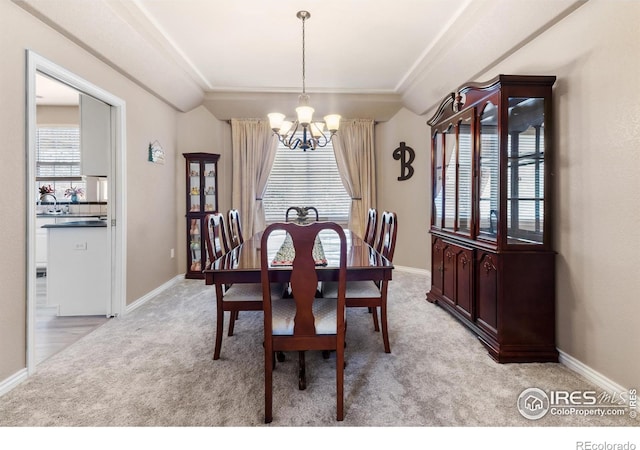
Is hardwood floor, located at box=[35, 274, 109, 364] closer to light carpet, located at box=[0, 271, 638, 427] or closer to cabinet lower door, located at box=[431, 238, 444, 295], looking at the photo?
light carpet, located at box=[0, 271, 638, 427]

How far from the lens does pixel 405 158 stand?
476cm

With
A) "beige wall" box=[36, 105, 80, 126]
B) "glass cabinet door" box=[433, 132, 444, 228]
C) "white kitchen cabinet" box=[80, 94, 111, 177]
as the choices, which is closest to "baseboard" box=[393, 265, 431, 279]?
"glass cabinet door" box=[433, 132, 444, 228]

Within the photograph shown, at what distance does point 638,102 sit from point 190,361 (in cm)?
310

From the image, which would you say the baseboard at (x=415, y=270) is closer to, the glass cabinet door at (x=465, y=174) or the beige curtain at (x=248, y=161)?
the glass cabinet door at (x=465, y=174)

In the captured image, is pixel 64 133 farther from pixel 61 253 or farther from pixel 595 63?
pixel 595 63

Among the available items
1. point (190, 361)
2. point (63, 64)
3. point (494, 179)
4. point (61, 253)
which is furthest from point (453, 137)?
point (61, 253)

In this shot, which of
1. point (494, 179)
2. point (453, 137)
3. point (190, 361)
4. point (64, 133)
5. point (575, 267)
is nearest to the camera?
point (575, 267)

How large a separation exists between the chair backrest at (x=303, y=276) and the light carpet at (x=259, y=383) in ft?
1.59

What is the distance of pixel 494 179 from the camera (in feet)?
7.72

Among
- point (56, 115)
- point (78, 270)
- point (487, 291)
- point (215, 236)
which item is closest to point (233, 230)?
point (215, 236)

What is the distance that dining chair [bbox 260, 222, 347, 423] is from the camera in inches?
58.2

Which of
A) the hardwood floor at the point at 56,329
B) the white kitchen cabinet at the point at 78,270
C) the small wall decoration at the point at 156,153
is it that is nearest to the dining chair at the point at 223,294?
the hardwood floor at the point at 56,329

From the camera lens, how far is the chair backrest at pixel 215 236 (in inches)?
88.4

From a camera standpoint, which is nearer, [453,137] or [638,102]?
[638,102]
